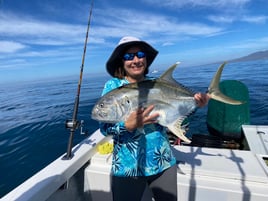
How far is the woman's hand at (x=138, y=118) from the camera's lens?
1.50 metres

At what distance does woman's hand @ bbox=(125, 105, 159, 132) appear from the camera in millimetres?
1498

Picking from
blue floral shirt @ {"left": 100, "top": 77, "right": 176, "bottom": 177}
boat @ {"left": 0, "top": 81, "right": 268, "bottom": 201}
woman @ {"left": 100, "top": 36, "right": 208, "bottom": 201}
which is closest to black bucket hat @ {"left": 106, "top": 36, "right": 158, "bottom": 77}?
woman @ {"left": 100, "top": 36, "right": 208, "bottom": 201}

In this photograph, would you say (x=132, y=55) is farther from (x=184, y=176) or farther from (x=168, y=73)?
(x=184, y=176)

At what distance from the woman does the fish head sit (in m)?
0.08

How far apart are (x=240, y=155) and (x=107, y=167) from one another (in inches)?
68.8

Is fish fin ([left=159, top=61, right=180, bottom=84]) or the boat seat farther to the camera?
the boat seat

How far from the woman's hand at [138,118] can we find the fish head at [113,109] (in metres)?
0.08

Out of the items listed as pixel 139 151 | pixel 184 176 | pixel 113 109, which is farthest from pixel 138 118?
pixel 184 176

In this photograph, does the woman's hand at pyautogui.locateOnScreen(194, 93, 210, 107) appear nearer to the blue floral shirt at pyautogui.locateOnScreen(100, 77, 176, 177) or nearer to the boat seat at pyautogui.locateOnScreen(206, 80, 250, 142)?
the blue floral shirt at pyautogui.locateOnScreen(100, 77, 176, 177)

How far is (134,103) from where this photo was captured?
5.26 ft

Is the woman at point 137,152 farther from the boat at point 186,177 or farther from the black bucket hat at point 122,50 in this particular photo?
the boat at point 186,177

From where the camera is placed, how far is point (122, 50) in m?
1.86

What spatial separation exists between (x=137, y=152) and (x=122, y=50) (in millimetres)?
934

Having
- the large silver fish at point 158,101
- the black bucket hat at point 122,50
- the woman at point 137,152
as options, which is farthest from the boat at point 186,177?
the black bucket hat at point 122,50
